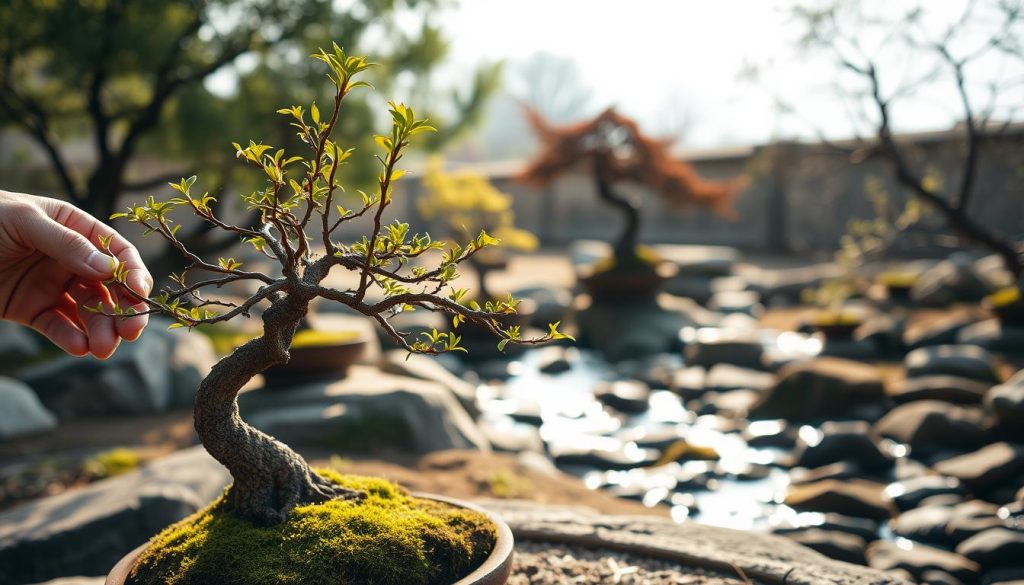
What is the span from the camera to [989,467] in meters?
4.68

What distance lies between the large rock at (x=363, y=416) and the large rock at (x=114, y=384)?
5.58ft

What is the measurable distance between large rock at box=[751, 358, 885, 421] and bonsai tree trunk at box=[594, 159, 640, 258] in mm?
3843

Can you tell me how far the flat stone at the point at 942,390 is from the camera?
601 cm

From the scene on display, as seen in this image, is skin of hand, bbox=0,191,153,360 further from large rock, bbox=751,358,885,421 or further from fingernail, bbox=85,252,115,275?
large rock, bbox=751,358,885,421

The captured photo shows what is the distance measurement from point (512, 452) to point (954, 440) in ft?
9.23

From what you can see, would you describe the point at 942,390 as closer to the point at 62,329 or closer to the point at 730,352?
the point at 730,352

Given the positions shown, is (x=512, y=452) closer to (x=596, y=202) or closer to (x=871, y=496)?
(x=871, y=496)

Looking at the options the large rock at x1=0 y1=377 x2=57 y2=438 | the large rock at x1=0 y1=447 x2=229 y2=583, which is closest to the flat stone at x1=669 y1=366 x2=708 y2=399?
the large rock at x1=0 y1=447 x2=229 y2=583

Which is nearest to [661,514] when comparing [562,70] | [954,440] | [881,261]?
[954,440]

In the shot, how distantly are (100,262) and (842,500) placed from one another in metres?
4.13

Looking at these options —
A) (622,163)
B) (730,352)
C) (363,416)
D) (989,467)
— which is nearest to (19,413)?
(363,416)

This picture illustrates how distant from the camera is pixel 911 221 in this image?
320 inches

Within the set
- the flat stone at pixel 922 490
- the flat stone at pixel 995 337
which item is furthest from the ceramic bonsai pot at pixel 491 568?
the flat stone at pixel 995 337

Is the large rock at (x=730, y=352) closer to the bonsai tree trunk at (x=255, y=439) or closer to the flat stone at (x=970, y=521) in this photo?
the flat stone at (x=970, y=521)
